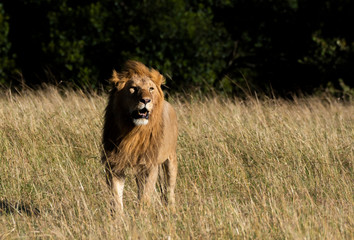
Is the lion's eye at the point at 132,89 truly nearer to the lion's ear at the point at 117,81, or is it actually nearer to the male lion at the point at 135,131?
the male lion at the point at 135,131

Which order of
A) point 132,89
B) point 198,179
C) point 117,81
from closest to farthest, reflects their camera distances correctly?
1. point 132,89
2. point 117,81
3. point 198,179

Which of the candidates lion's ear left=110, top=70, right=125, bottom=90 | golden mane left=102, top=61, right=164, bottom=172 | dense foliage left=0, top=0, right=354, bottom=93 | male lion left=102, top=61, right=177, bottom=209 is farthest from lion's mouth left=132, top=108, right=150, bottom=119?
dense foliage left=0, top=0, right=354, bottom=93

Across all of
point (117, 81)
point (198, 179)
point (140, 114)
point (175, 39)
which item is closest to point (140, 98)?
point (140, 114)


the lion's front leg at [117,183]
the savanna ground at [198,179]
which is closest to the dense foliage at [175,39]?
the savanna ground at [198,179]

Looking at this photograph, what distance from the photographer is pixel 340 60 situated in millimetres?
14273

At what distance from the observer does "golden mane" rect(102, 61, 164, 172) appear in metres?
4.44

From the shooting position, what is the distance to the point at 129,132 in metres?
4.49

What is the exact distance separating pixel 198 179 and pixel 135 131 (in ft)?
3.02

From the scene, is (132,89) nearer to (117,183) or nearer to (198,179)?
(117,183)

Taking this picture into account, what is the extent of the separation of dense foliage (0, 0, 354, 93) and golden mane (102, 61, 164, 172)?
27.8 feet

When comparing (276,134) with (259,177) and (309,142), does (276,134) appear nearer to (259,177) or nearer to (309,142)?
(309,142)

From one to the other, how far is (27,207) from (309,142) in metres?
2.87

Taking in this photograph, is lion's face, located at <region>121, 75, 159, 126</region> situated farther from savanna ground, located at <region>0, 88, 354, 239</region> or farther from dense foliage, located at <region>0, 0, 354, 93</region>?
dense foliage, located at <region>0, 0, 354, 93</region>

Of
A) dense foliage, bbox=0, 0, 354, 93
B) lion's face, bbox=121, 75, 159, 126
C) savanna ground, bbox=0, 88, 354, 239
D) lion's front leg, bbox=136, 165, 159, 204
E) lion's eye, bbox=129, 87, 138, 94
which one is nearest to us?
savanna ground, bbox=0, 88, 354, 239
